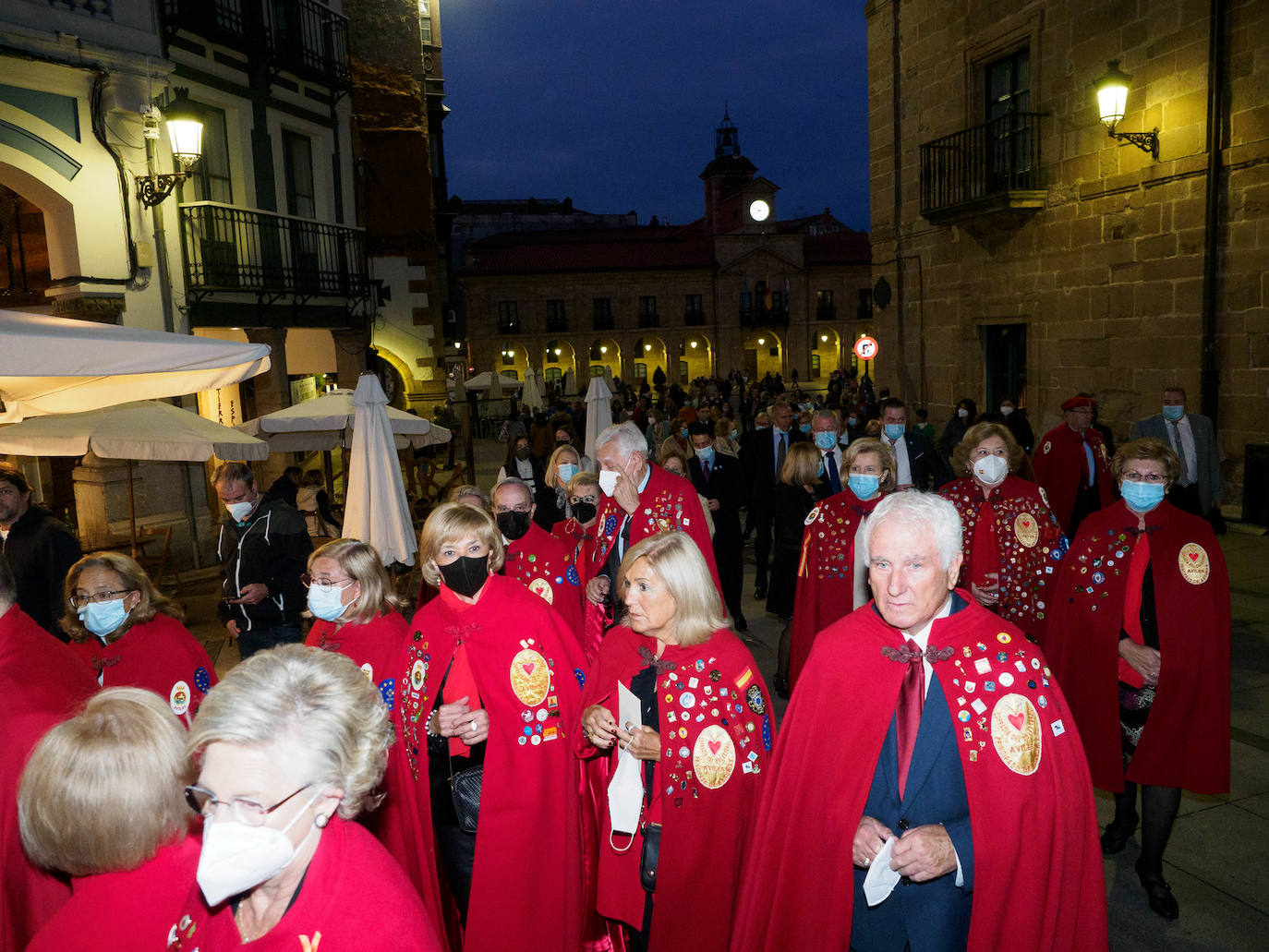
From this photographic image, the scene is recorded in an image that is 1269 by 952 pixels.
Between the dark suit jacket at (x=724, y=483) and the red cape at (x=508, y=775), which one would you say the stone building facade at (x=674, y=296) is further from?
the red cape at (x=508, y=775)

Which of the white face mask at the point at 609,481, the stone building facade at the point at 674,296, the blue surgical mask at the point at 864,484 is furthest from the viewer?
the stone building facade at the point at 674,296

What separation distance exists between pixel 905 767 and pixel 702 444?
20.4ft

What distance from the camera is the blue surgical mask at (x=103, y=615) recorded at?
390 centimetres

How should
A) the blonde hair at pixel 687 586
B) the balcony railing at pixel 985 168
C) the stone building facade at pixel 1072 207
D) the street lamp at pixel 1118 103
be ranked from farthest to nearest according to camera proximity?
the balcony railing at pixel 985 168 < the street lamp at pixel 1118 103 < the stone building facade at pixel 1072 207 < the blonde hair at pixel 687 586

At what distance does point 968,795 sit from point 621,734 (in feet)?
4.32

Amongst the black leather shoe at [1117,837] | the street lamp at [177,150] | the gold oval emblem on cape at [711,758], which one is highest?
the street lamp at [177,150]

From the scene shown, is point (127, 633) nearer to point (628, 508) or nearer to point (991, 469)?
point (628, 508)

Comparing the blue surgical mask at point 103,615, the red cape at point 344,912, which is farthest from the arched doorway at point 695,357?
the red cape at point 344,912

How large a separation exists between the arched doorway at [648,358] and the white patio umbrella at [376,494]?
49300 mm

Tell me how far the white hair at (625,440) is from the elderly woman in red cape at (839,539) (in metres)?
1.33

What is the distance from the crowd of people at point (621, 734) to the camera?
80.0 inches

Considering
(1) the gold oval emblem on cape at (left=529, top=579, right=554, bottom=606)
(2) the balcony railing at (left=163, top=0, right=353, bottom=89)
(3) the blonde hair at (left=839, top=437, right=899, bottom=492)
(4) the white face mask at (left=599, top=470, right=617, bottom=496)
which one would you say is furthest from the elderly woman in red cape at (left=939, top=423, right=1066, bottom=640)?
(2) the balcony railing at (left=163, top=0, right=353, bottom=89)

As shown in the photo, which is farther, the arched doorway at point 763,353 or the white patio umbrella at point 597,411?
the arched doorway at point 763,353

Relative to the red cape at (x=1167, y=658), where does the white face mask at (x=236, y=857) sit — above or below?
above
